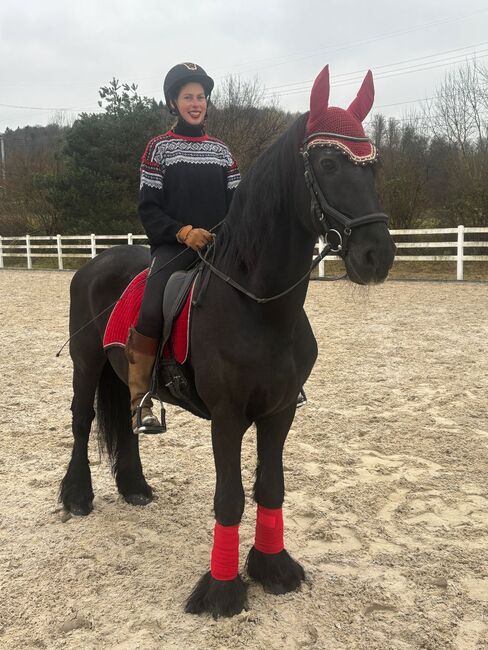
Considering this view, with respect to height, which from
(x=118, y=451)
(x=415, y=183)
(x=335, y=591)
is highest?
(x=415, y=183)

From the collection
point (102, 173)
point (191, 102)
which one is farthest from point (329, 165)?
point (102, 173)

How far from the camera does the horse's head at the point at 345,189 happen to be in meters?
1.92

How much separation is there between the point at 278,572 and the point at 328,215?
1821mm

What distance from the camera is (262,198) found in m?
2.31

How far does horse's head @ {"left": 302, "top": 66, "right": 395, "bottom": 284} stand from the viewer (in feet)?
6.29

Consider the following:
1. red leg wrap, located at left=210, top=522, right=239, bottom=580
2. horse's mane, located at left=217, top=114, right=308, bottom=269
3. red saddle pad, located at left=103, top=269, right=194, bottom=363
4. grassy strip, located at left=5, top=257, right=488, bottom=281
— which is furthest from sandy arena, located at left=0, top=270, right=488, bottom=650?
grassy strip, located at left=5, top=257, right=488, bottom=281

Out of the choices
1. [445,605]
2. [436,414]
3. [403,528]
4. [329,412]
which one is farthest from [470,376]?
[445,605]

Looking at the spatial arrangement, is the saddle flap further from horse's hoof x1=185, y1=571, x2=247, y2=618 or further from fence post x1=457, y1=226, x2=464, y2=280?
fence post x1=457, y1=226, x2=464, y2=280

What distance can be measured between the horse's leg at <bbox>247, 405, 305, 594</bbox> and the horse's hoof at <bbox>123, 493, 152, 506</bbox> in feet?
3.76

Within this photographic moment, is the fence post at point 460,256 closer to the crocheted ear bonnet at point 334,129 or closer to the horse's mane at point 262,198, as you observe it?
the horse's mane at point 262,198

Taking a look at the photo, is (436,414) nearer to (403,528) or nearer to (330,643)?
(403,528)

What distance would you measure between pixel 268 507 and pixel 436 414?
2.90 m

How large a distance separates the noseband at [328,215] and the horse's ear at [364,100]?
218 millimetres

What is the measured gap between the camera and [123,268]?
358cm
